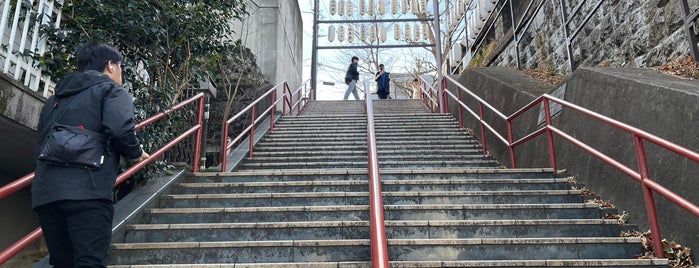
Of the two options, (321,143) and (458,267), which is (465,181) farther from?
(321,143)

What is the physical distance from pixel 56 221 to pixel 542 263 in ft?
8.27

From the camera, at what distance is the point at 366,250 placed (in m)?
3.03

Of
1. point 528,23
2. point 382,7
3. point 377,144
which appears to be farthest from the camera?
point 382,7

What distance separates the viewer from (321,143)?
704 centimetres

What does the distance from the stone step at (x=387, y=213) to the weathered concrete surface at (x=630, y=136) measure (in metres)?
0.43

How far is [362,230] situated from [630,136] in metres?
2.23

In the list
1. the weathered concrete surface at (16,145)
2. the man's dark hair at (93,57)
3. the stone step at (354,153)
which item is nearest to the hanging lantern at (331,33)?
the stone step at (354,153)

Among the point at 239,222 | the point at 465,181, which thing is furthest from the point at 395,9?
the point at 239,222

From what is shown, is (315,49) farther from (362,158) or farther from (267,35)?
(362,158)

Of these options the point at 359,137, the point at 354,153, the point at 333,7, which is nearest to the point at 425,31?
the point at 333,7

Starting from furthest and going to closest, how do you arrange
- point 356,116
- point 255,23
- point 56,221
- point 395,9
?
point 395,9 → point 255,23 → point 356,116 → point 56,221

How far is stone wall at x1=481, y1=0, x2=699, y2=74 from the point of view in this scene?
4.76 meters

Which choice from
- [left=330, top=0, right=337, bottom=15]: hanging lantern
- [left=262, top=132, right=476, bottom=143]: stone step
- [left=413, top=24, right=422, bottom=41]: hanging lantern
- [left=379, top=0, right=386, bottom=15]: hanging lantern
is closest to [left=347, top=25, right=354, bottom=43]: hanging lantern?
[left=330, top=0, right=337, bottom=15]: hanging lantern

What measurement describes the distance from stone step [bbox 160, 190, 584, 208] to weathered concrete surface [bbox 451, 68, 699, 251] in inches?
18.1
